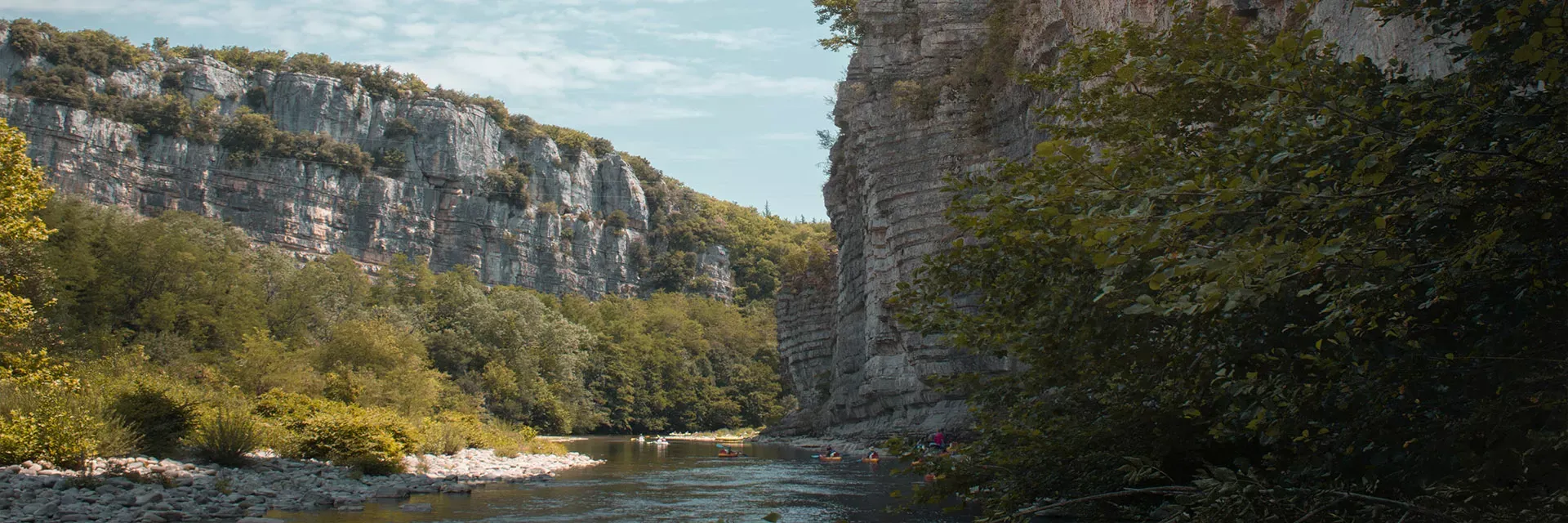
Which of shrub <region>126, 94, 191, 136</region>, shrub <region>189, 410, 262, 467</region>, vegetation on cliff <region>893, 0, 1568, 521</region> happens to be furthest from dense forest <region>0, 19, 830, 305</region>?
vegetation on cliff <region>893, 0, 1568, 521</region>

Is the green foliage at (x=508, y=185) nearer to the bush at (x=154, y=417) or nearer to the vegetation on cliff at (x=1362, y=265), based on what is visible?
the bush at (x=154, y=417)

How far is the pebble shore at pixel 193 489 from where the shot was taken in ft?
44.7

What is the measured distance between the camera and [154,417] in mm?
20359

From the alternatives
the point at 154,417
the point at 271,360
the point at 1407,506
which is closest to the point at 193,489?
the point at 154,417

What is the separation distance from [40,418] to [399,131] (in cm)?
8397

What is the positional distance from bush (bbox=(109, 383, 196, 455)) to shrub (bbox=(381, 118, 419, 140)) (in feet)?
259

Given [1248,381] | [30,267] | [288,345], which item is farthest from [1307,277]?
[288,345]

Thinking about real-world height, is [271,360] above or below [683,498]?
above

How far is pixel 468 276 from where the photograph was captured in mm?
82500

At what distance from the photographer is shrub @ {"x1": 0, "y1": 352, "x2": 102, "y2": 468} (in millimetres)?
16094

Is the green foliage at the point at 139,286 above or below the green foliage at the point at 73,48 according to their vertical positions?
below

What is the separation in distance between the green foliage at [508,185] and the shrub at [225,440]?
7993cm

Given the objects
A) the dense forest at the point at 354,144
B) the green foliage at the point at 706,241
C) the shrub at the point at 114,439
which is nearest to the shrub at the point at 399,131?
the dense forest at the point at 354,144

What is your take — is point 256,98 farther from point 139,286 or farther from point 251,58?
point 139,286
